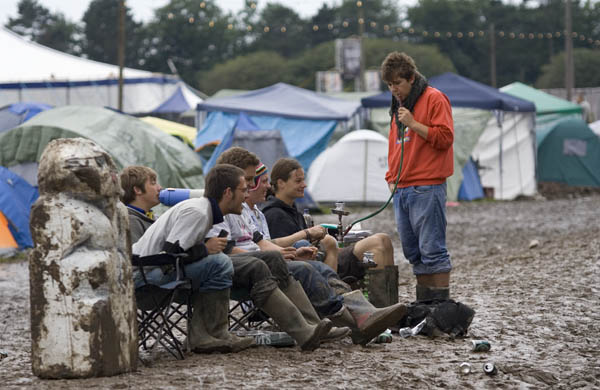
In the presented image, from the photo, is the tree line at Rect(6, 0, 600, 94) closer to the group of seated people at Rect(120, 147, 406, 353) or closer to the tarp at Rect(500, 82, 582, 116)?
the tarp at Rect(500, 82, 582, 116)

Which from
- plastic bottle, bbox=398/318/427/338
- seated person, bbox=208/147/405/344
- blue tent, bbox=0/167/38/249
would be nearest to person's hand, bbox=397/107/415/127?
seated person, bbox=208/147/405/344

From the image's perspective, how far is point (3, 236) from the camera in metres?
12.7

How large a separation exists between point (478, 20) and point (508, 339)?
7751 centimetres

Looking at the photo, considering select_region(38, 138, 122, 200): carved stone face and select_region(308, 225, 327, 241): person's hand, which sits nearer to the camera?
select_region(38, 138, 122, 200): carved stone face

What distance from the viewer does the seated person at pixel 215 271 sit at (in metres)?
5.32

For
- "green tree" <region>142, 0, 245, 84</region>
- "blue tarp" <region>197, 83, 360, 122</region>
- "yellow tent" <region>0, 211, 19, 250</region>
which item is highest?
"green tree" <region>142, 0, 245, 84</region>

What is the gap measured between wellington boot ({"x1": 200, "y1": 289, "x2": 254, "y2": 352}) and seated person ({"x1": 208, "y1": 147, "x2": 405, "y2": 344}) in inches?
15.6

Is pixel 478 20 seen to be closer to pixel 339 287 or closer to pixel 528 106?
pixel 528 106

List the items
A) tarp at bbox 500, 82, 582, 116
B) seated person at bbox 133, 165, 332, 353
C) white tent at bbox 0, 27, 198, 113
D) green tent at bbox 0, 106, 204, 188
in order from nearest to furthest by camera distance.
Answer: seated person at bbox 133, 165, 332, 353 → green tent at bbox 0, 106, 204, 188 → tarp at bbox 500, 82, 582, 116 → white tent at bbox 0, 27, 198, 113

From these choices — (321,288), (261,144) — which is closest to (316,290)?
(321,288)

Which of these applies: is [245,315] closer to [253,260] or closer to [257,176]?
[253,260]

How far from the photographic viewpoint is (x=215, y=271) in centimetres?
536

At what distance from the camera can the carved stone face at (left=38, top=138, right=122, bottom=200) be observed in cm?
479

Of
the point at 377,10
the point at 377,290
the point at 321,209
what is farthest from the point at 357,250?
the point at 377,10
